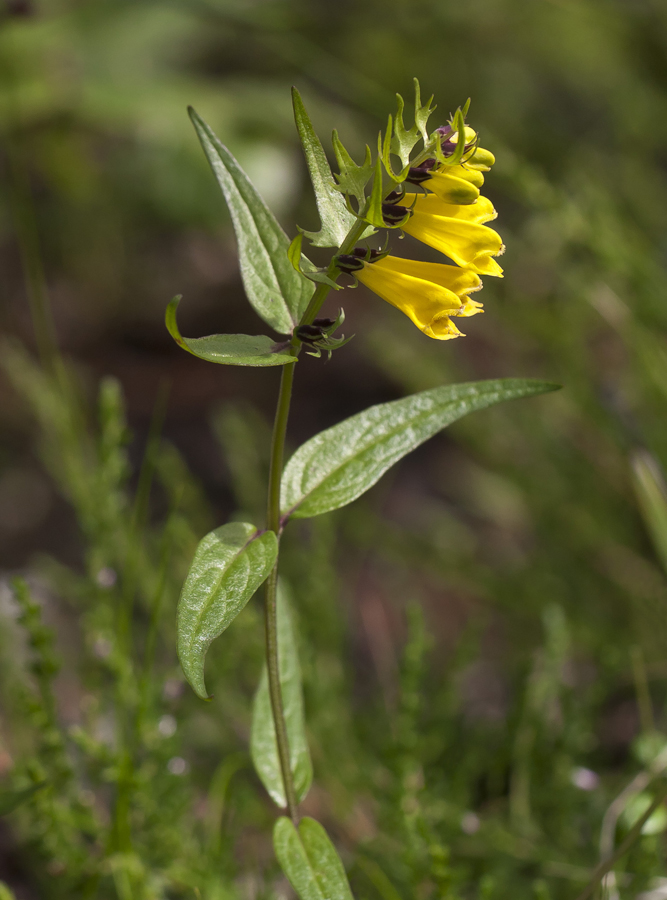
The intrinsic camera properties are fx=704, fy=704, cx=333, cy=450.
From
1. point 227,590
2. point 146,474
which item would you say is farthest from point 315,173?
point 146,474

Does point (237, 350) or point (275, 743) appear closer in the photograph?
point (237, 350)

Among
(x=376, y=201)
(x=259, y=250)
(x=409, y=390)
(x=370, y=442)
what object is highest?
(x=376, y=201)

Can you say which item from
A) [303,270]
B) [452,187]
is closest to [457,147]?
[452,187]

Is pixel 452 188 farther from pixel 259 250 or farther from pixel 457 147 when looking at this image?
pixel 259 250

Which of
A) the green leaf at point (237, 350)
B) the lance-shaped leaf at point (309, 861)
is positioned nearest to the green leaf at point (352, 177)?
the green leaf at point (237, 350)

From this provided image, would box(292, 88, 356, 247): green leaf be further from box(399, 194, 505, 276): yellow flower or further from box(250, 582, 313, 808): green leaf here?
box(250, 582, 313, 808): green leaf

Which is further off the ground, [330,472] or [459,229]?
[459,229]

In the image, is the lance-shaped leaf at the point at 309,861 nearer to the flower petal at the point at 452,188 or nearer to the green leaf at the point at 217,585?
the green leaf at the point at 217,585
